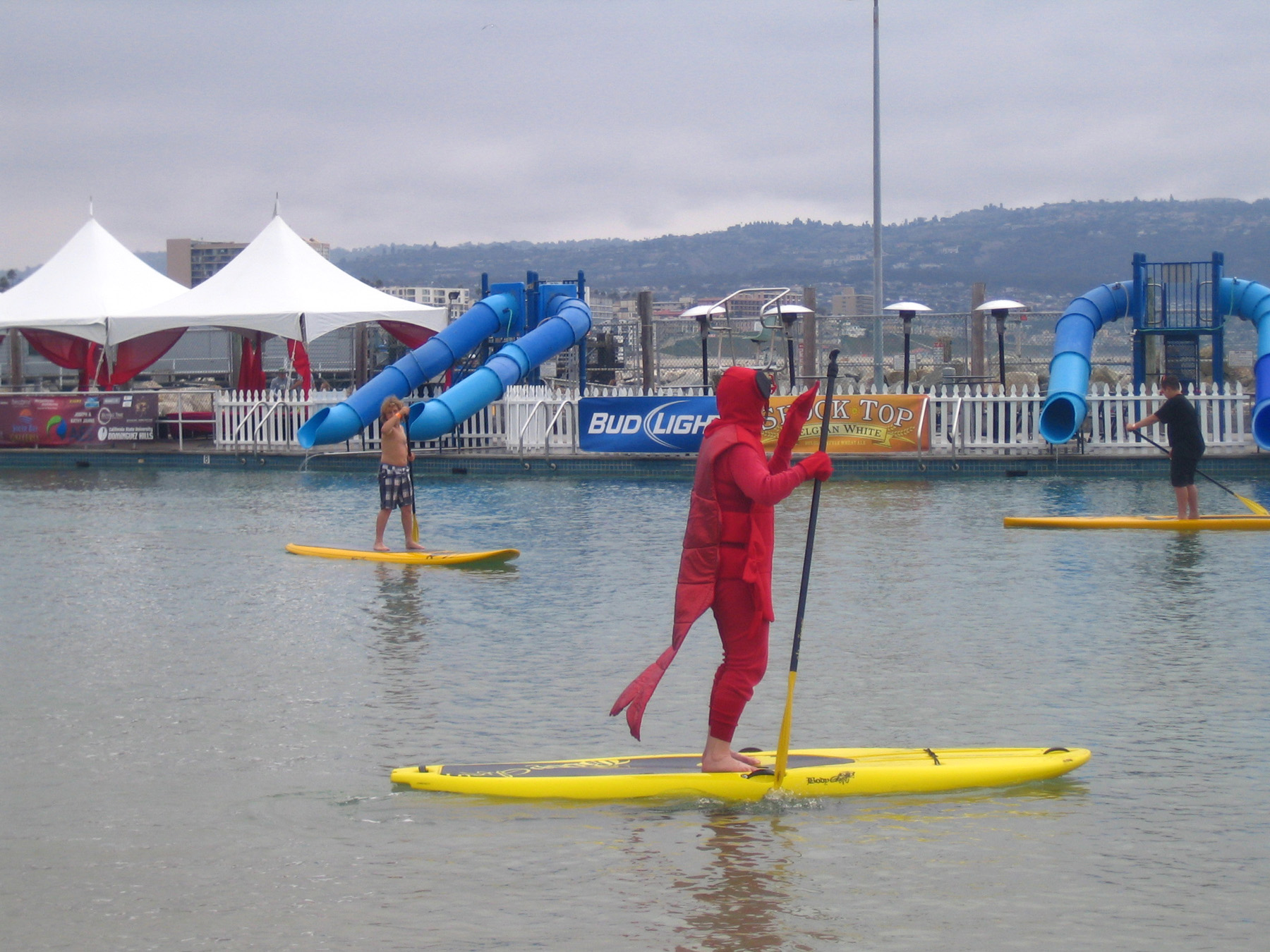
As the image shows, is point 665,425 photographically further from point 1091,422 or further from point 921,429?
point 1091,422

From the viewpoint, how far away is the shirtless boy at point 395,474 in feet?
45.4

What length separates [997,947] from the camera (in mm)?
4715

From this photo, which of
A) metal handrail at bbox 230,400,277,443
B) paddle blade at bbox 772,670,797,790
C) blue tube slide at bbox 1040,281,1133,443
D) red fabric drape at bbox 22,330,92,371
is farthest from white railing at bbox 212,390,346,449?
paddle blade at bbox 772,670,797,790

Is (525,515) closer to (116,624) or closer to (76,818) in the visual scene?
(116,624)

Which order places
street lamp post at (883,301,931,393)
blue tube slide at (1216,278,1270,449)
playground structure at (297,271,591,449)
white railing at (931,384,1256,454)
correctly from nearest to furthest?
blue tube slide at (1216,278,1270,449) < white railing at (931,384,1256,454) < playground structure at (297,271,591,449) < street lamp post at (883,301,931,393)

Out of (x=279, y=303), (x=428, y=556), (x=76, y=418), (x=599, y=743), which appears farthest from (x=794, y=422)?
(x=76, y=418)

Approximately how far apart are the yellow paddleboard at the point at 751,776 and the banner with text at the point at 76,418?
921 inches

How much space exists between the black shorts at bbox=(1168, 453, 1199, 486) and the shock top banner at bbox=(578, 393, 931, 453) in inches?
291

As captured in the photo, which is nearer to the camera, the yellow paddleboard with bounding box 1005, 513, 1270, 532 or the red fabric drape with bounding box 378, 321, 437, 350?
the yellow paddleboard with bounding box 1005, 513, 1270, 532

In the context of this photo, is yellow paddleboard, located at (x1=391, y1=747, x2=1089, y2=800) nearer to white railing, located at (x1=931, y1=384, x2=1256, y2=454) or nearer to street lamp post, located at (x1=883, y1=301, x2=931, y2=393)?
white railing, located at (x1=931, y1=384, x2=1256, y2=454)

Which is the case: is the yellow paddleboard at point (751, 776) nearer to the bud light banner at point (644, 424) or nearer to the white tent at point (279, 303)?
the bud light banner at point (644, 424)

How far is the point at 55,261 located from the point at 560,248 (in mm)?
165974

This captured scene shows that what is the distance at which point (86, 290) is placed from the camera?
32.2 metres

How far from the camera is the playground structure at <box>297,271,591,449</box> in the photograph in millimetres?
24578
